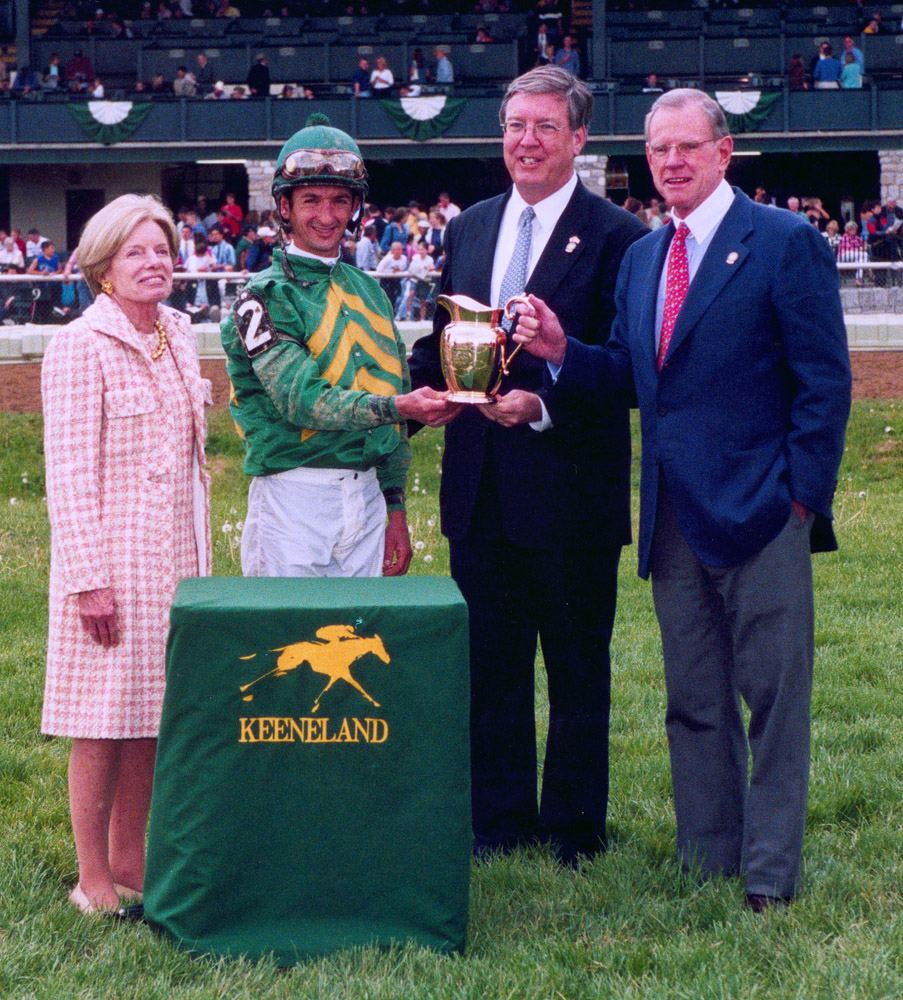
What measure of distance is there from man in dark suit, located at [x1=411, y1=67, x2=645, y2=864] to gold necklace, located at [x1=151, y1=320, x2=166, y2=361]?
896 mm

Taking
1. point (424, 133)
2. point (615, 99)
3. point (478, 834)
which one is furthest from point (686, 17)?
point (478, 834)

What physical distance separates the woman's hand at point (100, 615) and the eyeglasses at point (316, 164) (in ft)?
3.83

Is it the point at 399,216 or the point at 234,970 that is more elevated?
the point at 399,216

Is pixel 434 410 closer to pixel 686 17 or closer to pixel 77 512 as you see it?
pixel 77 512

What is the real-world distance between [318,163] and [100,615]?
4.17 feet

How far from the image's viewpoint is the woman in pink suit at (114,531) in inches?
134

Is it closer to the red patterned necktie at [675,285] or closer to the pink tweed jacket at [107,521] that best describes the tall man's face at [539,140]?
the red patterned necktie at [675,285]

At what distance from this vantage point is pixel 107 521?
346cm

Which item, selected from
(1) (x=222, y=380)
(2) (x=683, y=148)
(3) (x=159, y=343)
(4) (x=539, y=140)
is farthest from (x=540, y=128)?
(1) (x=222, y=380)

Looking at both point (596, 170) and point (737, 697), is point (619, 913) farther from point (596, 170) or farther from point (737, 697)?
point (596, 170)

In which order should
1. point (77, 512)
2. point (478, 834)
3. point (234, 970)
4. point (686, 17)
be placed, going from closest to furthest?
point (234, 970) → point (77, 512) → point (478, 834) → point (686, 17)

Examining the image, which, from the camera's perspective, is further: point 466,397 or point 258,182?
point 258,182

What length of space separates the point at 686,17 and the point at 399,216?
1126 centimetres

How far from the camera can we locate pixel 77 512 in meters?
3.39
